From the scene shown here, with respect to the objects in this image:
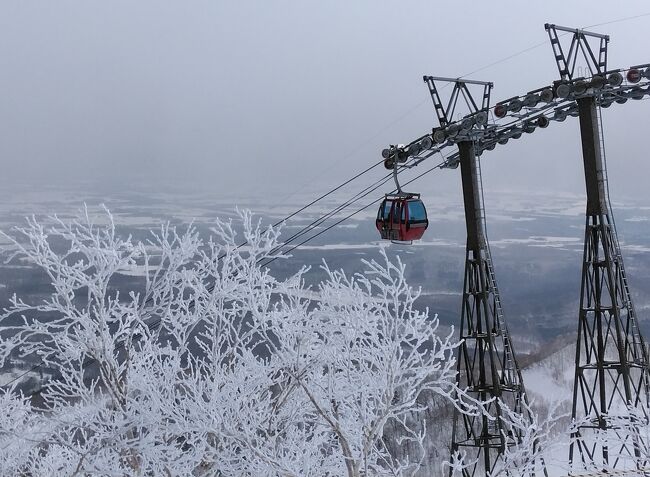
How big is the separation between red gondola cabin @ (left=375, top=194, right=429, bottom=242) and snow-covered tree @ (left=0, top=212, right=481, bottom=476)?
5.95 m

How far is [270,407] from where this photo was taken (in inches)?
415

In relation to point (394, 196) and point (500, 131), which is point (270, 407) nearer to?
point (394, 196)

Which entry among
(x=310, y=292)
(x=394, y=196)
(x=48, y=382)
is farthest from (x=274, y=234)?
(x=394, y=196)

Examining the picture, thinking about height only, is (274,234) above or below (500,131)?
below

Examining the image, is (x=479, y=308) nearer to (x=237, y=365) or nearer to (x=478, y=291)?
(x=478, y=291)

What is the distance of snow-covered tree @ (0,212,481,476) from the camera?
9.05 metres

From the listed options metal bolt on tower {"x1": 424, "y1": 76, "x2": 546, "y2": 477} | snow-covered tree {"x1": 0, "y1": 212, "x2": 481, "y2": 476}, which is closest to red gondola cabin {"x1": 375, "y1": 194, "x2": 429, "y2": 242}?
metal bolt on tower {"x1": 424, "y1": 76, "x2": 546, "y2": 477}

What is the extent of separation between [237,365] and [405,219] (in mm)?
6837

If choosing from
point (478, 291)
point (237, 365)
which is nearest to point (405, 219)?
point (478, 291)

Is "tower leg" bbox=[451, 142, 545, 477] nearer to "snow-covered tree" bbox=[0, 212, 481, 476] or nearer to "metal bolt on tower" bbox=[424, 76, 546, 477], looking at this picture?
"metal bolt on tower" bbox=[424, 76, 546, 477]

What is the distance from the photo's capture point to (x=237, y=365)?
35.4 ft

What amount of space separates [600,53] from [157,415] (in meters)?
12.7

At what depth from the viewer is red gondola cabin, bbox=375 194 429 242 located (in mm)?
16422

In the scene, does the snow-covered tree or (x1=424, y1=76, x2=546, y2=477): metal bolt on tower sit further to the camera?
(x1=424, y1=76, x2=546, y2=477): metal bolt on tower
